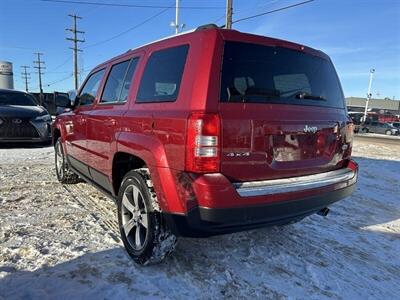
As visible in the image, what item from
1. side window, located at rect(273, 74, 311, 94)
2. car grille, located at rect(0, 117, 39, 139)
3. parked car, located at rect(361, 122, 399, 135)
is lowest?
parked car, located at rect(361, 122, 399, 135)

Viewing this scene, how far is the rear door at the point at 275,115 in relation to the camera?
2.68 meters

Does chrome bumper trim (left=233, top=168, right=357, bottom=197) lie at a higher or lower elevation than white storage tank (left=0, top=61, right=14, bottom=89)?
lower

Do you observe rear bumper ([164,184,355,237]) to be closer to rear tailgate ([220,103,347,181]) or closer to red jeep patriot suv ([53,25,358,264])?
red jeep patriot suv ([53,25,358,264])

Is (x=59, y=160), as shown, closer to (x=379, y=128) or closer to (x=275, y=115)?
(x=275, y=115)

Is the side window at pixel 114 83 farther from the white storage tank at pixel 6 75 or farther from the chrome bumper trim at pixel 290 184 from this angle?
the white storage tank at pixel 6 75

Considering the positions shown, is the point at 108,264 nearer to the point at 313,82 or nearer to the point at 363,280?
the point at 363,280

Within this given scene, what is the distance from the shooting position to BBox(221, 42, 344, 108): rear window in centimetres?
276

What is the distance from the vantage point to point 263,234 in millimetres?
4137

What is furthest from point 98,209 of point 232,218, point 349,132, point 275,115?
point 349,132

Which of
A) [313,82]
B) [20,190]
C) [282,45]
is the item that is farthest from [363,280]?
[20,190]

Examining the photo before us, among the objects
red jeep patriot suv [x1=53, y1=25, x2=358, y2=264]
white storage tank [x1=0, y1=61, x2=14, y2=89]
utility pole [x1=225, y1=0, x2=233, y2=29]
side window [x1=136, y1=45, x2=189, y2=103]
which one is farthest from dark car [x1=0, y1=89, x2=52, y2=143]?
A: white storage tank [x1=0, y1=61, x2=14, y2=89]

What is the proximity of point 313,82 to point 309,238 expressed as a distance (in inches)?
69.9

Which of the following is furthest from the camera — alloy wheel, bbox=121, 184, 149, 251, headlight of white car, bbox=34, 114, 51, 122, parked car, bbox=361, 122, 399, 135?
parked car, bbox=361, 122, 399, 135

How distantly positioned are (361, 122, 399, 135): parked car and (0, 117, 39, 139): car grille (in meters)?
42.5
